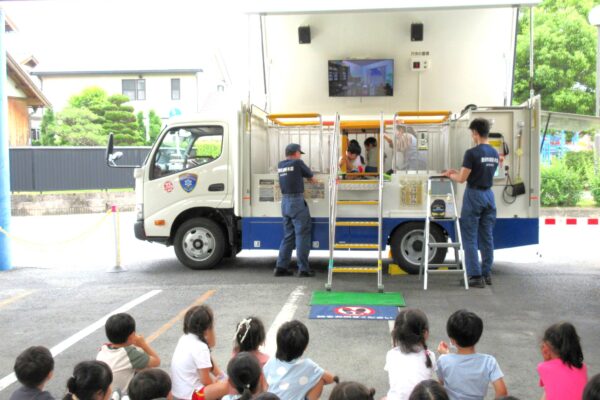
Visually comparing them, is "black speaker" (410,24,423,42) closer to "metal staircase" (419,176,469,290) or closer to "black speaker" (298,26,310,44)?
"black speaker" (298,26,310,44)

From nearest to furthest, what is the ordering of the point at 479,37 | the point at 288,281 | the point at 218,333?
1. the point at 218,333
2. the point at 288,281
3. the point at 479,37


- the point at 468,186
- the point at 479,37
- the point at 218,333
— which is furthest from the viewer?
the point at 479,37

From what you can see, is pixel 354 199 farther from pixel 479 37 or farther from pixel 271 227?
pixel 479 37

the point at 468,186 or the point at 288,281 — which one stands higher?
the point at 468,186

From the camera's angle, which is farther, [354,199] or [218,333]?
[354,199]

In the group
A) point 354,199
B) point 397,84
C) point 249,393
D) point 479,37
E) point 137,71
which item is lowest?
point 249,393

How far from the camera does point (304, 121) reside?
10836 millimetres

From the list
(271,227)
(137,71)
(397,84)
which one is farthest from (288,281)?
(137,71)

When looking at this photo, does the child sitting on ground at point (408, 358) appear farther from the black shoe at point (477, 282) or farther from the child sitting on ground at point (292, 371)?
the black shoe at point (477, 282)

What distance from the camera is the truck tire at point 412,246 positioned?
9969 mm

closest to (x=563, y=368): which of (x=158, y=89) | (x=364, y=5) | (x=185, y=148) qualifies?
(x=364, y=5)

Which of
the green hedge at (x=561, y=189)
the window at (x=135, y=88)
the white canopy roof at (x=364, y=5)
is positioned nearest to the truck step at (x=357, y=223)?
the white canopy roof at (x=364, y=5)

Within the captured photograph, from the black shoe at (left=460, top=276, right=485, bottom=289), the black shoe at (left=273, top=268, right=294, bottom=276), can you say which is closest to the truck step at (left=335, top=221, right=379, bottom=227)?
the black shoe at (left=273, top=268, right=294, bottom=276)

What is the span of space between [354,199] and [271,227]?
4.38 feet
